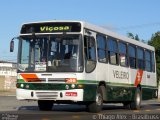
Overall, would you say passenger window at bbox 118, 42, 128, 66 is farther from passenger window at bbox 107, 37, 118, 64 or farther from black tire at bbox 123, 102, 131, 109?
black tire at bbox 123, 102, 131, 109

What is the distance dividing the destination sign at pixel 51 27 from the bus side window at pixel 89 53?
0.57 m

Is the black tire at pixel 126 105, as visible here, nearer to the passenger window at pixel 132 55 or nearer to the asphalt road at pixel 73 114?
the passenger window at pixel 132 55

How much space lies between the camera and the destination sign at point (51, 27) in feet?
67.6

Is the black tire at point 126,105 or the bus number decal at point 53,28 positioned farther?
the black tire at point 126,105

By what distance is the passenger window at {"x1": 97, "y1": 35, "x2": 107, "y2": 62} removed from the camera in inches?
853

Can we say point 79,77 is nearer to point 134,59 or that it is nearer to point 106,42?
point 106,42

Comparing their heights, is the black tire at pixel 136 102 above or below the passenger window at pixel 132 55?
below

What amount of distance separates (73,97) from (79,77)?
755mm

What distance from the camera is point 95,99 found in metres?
21.0

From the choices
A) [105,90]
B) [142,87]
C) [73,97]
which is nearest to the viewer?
[73,97]

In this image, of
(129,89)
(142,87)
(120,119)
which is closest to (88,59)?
(120,119)

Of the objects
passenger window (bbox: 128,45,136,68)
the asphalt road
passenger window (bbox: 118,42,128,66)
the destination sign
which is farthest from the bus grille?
passenger window (bbox: 128,45,136,68)

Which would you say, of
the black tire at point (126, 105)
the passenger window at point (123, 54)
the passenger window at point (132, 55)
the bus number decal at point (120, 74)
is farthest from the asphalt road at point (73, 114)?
the passenger window at point (132, 55)

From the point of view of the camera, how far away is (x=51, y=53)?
66.8 ft
